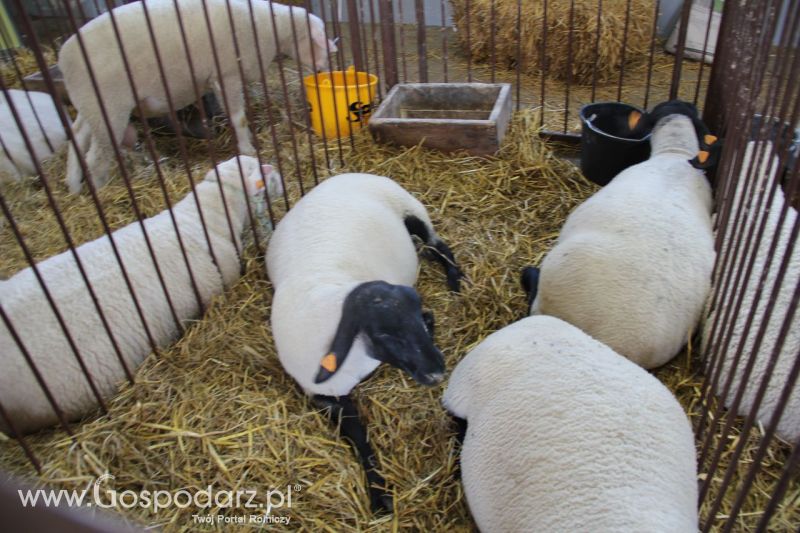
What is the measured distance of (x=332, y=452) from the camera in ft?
6.22

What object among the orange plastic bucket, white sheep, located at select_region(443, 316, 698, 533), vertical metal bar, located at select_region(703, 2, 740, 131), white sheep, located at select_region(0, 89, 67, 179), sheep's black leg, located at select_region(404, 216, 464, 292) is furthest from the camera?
the orange plastic bucket

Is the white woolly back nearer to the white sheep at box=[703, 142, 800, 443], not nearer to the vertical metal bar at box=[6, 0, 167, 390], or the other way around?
the white sheep at box=[703, 142, 800, 443]

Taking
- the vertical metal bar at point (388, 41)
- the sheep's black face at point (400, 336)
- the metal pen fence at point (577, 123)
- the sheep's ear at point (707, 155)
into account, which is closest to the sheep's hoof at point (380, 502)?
the sheep's black face at point (400, 336)

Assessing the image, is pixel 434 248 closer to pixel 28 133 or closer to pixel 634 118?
pixel 634 118

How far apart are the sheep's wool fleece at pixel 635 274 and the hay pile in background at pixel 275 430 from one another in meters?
0.22

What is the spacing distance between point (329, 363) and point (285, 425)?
0.34 m

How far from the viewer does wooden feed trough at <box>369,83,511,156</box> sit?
3.41 metres

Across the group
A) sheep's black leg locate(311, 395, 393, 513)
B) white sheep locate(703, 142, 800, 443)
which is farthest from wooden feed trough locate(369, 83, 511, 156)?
sheep's black leg locate(311, 395, 393, 513)

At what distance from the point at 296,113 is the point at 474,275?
2.25 metres

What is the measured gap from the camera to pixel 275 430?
1.94 metres

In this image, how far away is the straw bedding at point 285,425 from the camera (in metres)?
1.75

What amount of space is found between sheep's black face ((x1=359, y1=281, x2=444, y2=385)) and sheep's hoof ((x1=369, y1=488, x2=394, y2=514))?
343mm

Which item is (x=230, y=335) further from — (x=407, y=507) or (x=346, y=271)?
(x=407, y=507)

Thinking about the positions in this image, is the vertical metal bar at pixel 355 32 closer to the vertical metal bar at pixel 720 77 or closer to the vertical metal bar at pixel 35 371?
the vertical metal bar at pixel 720 77
